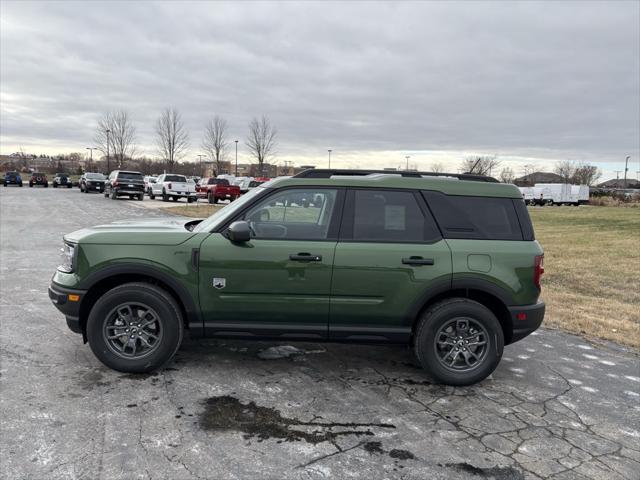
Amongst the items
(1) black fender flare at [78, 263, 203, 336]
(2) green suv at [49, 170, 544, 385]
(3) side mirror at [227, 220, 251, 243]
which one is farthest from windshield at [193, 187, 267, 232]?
(1) black fender flare at [78, 263, 203, 336]

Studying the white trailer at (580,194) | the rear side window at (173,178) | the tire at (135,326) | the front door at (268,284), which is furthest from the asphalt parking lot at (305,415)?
the white trailer at (580,194)

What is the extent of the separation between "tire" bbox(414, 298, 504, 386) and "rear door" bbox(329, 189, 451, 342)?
0.15 metres

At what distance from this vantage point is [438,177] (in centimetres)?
461

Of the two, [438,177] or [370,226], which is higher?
[438,177]

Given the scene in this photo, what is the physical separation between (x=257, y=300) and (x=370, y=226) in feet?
3.87

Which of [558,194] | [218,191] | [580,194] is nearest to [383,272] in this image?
[218,191]

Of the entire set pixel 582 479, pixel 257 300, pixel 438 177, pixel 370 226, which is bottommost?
pixel 582 479

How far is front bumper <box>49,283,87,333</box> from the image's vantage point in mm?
4242

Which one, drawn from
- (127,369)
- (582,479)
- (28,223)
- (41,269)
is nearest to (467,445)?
(582,479)

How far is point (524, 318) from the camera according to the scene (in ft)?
14.2

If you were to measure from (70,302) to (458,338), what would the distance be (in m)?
3.41

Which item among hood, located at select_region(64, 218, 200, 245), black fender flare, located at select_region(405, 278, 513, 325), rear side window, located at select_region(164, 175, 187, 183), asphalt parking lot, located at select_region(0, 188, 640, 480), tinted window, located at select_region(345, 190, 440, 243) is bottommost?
asphalt parking lot, located at select_region(0, 188, 640, 480)

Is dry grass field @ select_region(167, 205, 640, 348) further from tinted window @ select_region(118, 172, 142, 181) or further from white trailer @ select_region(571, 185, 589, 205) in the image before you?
white trailer @ select_region(571, 185, 589, 205)

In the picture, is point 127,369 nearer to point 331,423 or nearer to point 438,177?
point 331,423
